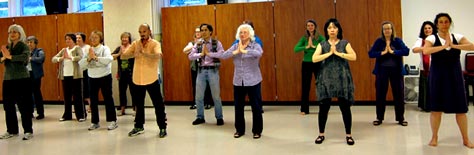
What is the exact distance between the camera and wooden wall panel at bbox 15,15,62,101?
26.7 feet

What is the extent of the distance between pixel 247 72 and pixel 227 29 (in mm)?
3084

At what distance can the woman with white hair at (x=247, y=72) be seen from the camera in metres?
4.29

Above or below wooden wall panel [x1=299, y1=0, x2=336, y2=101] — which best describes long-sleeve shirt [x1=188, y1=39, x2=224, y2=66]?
below

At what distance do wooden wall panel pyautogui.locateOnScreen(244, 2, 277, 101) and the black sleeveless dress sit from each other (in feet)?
12.2

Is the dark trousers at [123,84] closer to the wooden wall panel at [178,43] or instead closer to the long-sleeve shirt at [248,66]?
the wooden wall panel at [178,43]

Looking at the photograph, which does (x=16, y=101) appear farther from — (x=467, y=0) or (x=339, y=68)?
(x=467, y=0)

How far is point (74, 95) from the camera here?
5.81m

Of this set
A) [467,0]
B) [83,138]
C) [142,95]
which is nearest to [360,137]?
[142,95]

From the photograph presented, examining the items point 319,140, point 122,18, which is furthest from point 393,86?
point 122,18

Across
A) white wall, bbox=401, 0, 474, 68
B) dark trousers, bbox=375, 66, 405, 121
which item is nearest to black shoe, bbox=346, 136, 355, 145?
dark trousers, bbox=375, 66, 405, 121

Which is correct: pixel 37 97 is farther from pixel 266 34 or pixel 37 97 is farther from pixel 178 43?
pixel 266 34

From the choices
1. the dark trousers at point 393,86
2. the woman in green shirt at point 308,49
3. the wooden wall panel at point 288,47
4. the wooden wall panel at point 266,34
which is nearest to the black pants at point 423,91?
the dark trousers at point 393,86

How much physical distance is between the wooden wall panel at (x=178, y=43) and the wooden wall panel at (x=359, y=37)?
2.37 m

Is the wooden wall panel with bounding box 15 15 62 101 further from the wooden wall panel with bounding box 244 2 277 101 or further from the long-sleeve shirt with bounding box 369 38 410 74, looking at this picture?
the long-sleeve shirt with bounding box 369 38 410 74
